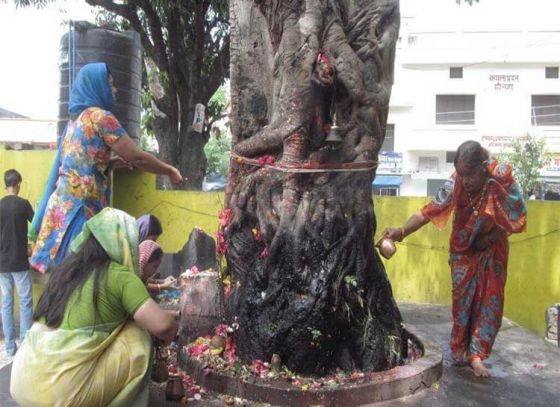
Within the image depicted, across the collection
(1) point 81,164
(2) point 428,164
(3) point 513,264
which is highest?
(2) point 428,164

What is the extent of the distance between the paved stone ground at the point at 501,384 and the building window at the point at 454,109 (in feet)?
83.9

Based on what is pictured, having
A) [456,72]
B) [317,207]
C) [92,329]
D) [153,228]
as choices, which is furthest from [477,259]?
[456,72]

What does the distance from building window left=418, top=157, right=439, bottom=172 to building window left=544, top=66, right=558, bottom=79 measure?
6.58 meters

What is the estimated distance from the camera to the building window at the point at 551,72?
92.8 feet

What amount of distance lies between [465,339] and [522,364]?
20.3 inches

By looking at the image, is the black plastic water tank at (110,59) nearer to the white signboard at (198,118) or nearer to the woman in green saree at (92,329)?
the woman in green saree at (92,329)

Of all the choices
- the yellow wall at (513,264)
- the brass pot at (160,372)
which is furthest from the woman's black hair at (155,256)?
the yellow wall at (513,264)

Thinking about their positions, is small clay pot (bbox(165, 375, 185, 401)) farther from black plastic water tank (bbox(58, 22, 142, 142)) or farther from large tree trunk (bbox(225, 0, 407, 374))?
black plastic water tank (bbox(58, 22, 142, 142))

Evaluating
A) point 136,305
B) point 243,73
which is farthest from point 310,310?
point 243,73

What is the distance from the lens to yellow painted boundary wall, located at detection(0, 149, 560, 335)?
287 inches

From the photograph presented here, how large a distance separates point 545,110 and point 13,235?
28.0 meters

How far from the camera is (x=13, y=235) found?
6238 mm

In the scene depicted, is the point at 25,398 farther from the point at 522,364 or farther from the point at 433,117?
the point at 433,117

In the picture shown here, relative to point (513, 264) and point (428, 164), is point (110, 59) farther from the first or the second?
point (428, 164)
